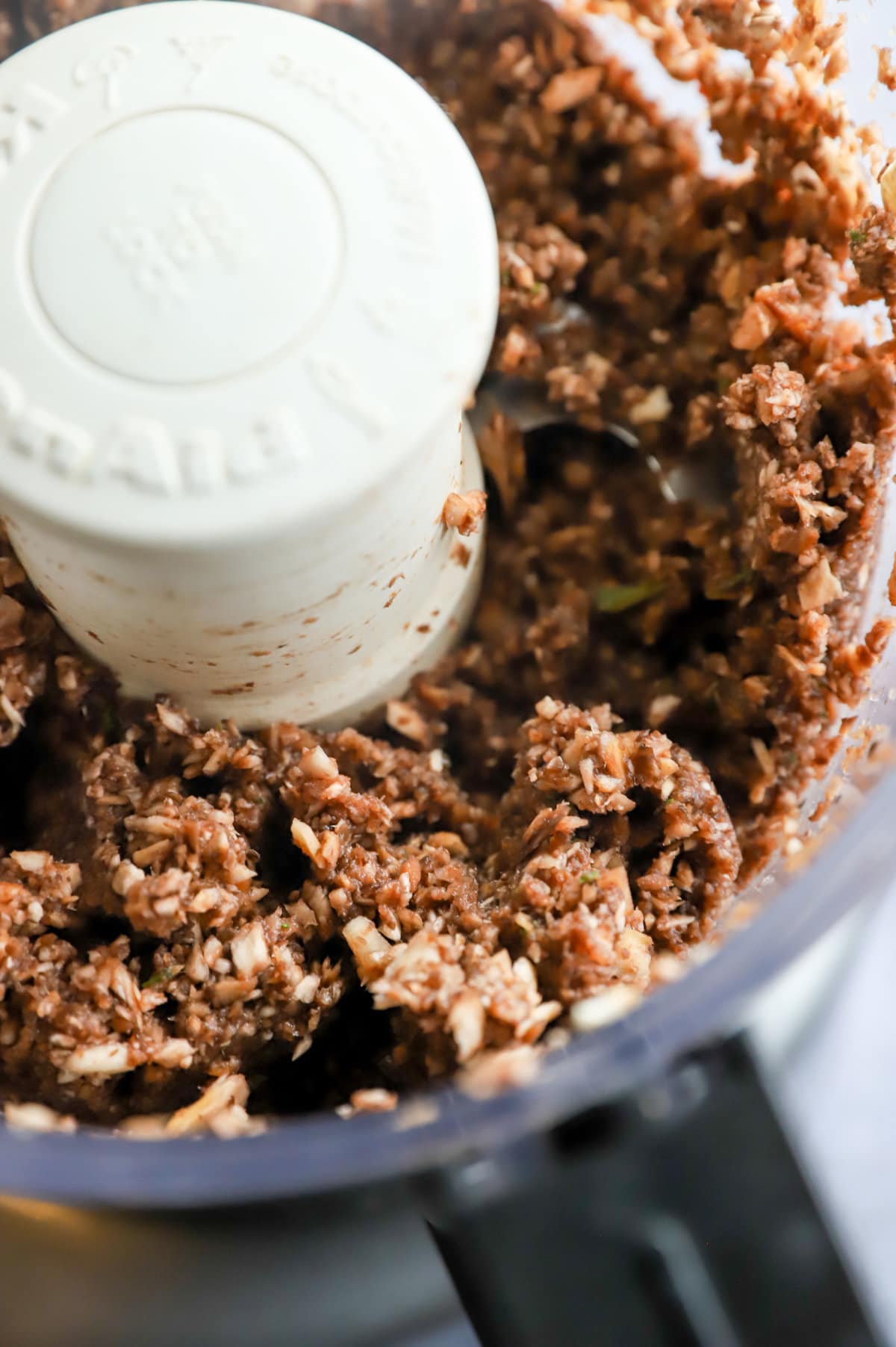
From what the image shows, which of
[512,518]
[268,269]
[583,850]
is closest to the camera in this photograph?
[268,269]

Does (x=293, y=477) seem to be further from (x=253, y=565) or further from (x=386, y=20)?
(x=386, y=20)

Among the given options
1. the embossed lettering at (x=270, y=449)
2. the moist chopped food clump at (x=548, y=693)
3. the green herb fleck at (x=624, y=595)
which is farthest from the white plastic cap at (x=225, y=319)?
the green herb fleck at (x=624, y=595)

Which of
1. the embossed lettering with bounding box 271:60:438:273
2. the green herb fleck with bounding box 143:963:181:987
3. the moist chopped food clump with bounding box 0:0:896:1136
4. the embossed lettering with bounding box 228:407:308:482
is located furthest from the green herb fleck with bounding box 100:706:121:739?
the embossed lettering with bounding box 271:60:438:273

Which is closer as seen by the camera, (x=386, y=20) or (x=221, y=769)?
(x=221, y=769)

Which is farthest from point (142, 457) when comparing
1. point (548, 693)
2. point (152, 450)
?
point (548, 693)

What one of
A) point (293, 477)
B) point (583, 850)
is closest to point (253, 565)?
point (293, 477)

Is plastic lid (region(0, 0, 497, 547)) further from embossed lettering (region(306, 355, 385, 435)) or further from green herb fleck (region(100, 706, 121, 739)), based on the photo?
green herb fleck (region(100, 706, 121, 739))
